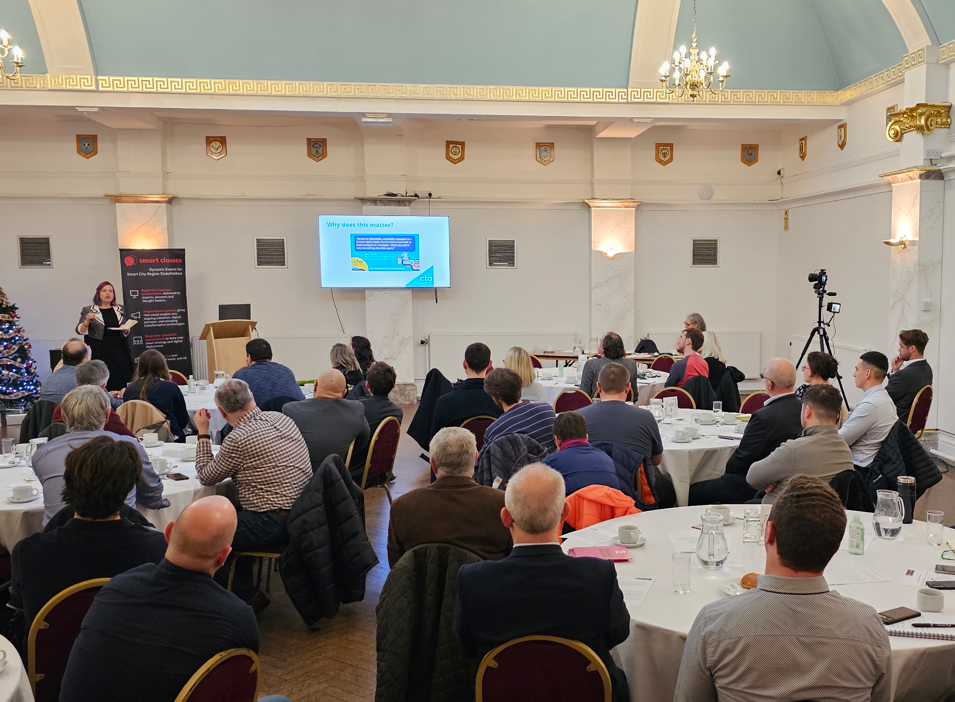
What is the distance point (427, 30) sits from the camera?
967 cm

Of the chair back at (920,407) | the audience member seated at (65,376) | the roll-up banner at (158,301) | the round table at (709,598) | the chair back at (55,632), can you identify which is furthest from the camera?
the roll-up banner at (158,301)

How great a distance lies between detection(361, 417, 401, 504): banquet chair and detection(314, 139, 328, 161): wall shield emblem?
6.86 metres

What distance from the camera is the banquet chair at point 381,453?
16.9ft

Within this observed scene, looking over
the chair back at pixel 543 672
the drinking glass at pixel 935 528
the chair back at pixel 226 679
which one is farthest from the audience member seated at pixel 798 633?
the drinking glass at pixel 935 528

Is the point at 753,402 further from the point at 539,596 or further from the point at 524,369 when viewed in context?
the point at 539,596

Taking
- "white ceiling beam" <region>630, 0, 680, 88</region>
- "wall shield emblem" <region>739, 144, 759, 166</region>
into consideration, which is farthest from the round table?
"wall shield emblem" <region>739, 144, 759, 166</region>

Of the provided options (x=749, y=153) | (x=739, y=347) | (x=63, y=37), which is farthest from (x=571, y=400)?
(x=63, y=37)

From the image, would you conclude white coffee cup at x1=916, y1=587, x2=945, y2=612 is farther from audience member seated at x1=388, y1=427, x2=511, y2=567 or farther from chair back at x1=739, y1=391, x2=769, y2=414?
chair back at x1=739, y1=391, x2=769, y2=414

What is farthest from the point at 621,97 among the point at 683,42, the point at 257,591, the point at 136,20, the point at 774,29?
the point at 257,591

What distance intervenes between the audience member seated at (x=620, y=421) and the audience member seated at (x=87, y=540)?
2557 millimetres

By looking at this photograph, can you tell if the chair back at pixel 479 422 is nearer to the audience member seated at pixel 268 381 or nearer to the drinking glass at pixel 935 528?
the audience member seated at pixel 268 381

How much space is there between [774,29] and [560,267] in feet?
14.0

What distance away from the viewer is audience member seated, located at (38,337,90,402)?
18.6 ft

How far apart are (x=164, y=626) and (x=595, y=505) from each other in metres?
2.01
